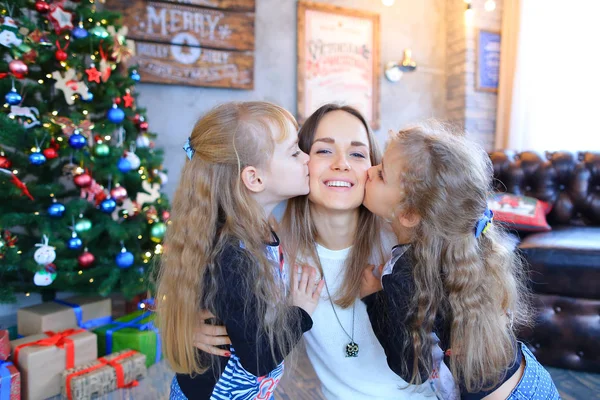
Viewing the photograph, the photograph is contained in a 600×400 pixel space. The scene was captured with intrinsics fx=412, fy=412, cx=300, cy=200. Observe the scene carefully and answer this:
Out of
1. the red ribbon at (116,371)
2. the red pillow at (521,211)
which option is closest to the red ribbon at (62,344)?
the red ribbon at (116,371)

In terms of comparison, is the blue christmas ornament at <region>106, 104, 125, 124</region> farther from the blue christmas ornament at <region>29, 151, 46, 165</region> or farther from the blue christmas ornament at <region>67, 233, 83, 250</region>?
the blue christmas ornament at <region>67, 233, 83, 250</region>

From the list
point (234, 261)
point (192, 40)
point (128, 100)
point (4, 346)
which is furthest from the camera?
point (192, 40)

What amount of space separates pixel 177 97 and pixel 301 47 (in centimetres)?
116

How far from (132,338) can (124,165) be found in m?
0.90

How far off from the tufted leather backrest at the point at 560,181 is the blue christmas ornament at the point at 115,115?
7.64 feet

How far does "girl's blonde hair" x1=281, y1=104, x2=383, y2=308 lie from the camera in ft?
4.45

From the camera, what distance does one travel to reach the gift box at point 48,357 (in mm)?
1812

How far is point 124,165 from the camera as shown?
7.00 feet

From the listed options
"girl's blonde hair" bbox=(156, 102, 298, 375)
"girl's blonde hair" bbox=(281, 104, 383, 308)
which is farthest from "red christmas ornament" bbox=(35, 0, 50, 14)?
"girl's blonde hair" bbox=(281, 104, 383, 308)

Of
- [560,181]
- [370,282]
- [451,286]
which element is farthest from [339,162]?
[560,181]

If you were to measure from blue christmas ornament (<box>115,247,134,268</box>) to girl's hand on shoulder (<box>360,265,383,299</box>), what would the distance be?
133cm

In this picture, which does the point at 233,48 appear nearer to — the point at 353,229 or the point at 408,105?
the point at 408,105

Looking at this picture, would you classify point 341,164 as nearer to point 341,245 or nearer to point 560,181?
point 341,245

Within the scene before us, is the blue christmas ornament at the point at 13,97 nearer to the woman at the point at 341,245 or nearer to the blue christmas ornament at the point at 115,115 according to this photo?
the blue christmas ornament at the point at 115,115
